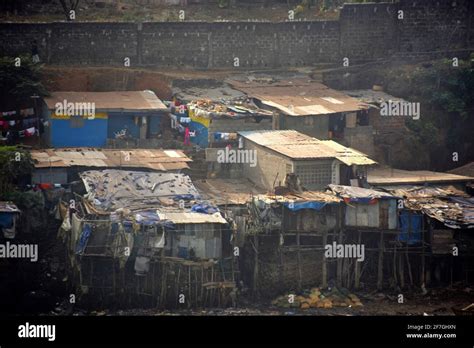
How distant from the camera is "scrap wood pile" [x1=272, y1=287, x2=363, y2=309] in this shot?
108 feet

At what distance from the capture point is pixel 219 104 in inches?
1526

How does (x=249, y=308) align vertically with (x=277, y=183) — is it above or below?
below

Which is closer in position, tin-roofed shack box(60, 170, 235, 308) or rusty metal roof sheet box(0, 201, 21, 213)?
tin-roofed shack box(60, 170, 235, 308)

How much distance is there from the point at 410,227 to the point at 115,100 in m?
10.2

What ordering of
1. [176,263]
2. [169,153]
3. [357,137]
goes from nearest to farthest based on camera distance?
[176,263] → [169,153] → [357,137]

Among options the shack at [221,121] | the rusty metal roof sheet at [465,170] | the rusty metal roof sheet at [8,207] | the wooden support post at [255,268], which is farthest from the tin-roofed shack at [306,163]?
the rusty metal roof sheet at [8,207]

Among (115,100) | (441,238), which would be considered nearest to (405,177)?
(441,238)

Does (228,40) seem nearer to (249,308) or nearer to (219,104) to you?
(219,104)

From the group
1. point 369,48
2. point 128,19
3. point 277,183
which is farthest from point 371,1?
point 277,183

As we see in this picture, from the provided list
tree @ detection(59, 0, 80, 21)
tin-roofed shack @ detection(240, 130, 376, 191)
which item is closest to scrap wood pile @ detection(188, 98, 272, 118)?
tin-roofed shack @ detection(240, 130, 376, 191)

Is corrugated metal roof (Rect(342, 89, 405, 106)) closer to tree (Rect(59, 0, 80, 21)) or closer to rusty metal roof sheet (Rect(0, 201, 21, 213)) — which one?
tree (Rect(59, 0, 80, 21))

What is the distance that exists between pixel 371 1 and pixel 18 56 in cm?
1267

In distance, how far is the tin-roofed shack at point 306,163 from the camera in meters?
35.2

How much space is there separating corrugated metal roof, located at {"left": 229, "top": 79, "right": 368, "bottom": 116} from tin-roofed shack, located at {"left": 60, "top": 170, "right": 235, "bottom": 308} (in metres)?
7.36
